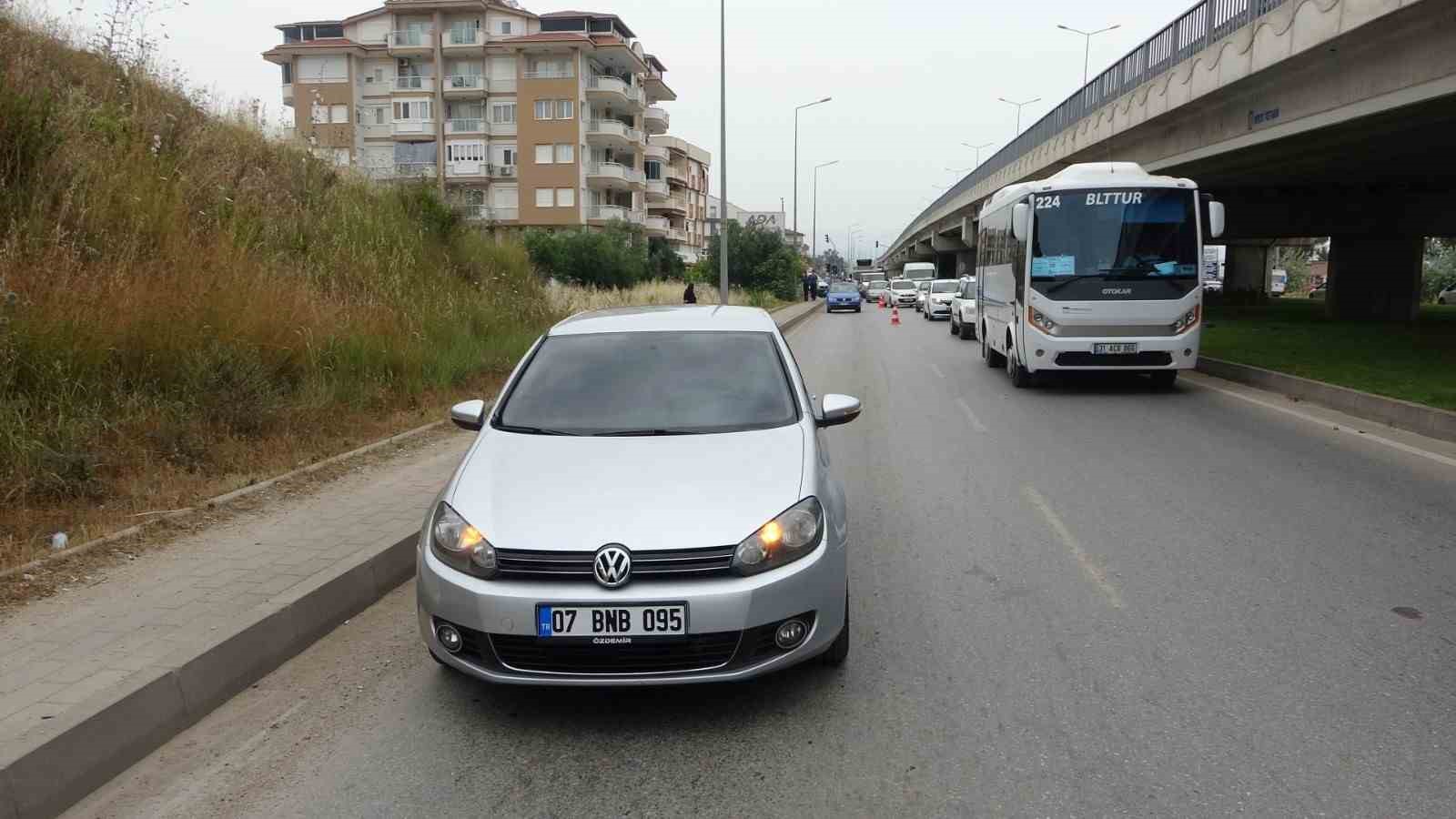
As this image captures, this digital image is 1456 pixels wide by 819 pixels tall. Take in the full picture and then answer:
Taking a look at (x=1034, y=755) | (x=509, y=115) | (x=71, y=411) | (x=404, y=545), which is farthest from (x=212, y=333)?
(x=509, y=115)

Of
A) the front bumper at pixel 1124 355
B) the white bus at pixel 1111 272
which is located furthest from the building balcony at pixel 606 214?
the front bumper at pixel 1124 355

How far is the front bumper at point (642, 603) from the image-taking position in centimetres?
379

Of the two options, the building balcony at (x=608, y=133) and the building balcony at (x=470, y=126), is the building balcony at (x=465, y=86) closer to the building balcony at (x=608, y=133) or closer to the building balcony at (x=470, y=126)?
the building balcony at (x=470, y=126)

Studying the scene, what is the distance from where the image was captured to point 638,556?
382 centimetres

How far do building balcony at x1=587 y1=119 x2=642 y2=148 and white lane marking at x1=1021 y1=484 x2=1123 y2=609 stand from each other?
60.9 meters

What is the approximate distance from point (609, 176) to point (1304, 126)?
53.2 metres

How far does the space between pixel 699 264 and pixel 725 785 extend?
4999 centimetres

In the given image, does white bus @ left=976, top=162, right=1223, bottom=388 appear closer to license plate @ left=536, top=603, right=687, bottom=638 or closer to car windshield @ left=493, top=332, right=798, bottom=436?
car windshield @ left=493, top=332, right=798, bottom=436

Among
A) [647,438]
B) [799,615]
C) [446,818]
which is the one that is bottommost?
[446,818]

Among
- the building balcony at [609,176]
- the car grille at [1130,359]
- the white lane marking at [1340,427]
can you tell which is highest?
the building balcony at [609,176]

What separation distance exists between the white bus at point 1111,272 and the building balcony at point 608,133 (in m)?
53.7

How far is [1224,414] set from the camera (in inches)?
492

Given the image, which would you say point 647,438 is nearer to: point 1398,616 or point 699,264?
point 1398,616

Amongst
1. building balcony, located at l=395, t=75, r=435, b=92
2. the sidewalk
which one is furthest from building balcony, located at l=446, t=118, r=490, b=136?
the sidewalk
